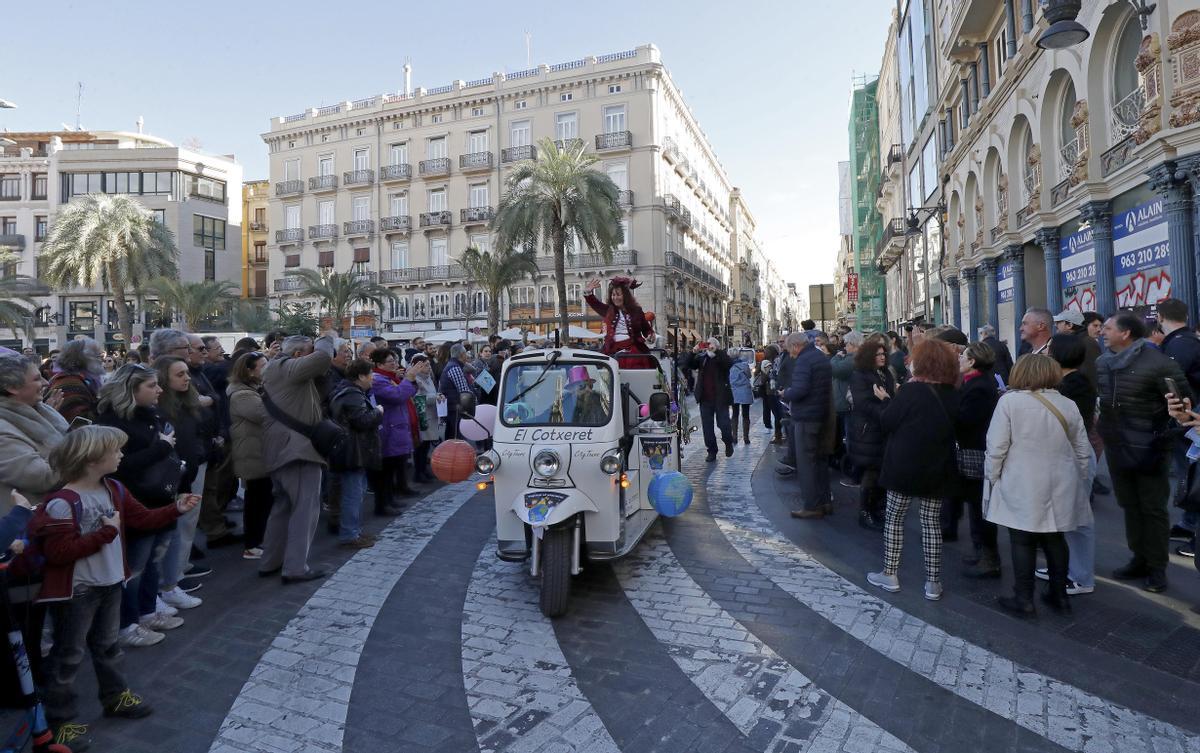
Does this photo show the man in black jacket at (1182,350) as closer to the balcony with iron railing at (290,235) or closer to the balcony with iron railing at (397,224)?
the balcony with iron railing at (397,224)

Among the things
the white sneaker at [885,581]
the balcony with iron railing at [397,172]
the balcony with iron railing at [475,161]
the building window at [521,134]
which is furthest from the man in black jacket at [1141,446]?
the balcony with iron railing at [397,172]

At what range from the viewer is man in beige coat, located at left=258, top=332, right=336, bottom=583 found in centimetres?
559

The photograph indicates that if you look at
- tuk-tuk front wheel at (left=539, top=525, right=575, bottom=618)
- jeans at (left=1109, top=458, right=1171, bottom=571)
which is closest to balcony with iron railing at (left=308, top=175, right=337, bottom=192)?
tuk-tuk front wheel at (left=539, top=525, right=575, bottom=618)

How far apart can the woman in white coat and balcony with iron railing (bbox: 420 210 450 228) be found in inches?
1770

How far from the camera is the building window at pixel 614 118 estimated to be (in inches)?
1688

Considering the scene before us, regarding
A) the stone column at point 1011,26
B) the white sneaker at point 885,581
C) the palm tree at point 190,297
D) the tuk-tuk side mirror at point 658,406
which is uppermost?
the stone column at point 1011,26

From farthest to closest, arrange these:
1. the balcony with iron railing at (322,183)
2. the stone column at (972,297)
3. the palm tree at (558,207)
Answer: the balcony with iron railing at (322,183) < the palm tree at (558,207) < the stone column at (972,297)

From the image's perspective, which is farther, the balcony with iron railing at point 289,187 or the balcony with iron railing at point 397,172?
the balcony with iron railing at point 289,187

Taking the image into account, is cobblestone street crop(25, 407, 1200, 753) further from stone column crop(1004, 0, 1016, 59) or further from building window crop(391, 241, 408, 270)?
building window crop(391, 241, 408, 270)

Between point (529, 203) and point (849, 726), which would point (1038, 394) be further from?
point (529, 203)

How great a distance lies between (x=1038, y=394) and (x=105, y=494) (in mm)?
5554

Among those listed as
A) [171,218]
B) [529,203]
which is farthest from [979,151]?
[171,218]

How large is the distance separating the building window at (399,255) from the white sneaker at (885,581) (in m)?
46.3

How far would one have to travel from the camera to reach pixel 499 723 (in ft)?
11.4
